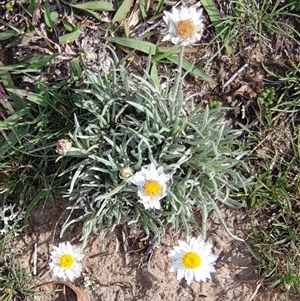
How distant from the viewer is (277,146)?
2756mm

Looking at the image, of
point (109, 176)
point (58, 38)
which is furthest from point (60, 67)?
point (109, 176)

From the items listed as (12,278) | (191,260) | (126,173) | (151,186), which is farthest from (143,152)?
(12,278)

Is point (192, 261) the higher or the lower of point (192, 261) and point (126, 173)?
the lower

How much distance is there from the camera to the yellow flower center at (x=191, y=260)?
2387mm

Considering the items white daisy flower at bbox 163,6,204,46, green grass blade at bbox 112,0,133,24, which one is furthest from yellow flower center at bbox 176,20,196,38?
green grass blade at bbox 112,0,133,24

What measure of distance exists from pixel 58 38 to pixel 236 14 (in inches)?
33.6

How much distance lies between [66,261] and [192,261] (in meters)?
0.62

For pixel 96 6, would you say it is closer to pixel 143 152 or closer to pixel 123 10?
pixel 123 10

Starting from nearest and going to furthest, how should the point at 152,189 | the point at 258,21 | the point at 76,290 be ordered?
the point at 152,189 → the point at 258,21 → the point at 76,290

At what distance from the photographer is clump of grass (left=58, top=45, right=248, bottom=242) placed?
250 cm

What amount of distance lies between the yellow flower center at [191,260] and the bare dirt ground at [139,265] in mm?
354

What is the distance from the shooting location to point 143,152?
2.58 metres

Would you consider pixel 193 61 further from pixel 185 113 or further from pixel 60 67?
pixel 60 67

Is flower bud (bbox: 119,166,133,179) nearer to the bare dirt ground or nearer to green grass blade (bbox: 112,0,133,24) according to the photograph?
the bare dirt ground
